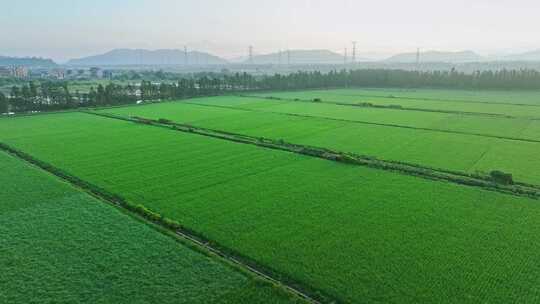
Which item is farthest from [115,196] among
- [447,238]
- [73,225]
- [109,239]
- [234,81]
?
[234,81]

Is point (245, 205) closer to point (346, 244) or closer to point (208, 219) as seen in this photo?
point (208, 219)

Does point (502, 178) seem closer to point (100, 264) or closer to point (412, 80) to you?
point (100, 264)

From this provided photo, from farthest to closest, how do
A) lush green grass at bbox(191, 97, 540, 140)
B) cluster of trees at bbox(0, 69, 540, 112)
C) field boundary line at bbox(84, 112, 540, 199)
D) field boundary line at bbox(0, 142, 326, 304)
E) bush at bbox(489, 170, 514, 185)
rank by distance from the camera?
cluster of trees at bbox(0, 69, 540, 112), lush green grass at bbox(191, 97, 540, 140), bush at bbox(489, 170, 514, 185), field boundary line at bbox(84, 112, 540, 199), field boundary line at bbox(0, 142, 326, 304)

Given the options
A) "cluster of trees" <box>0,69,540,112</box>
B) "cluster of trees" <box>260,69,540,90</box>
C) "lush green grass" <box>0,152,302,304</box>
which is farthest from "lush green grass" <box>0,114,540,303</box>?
"cluster of trees" <box>260,69,540,90</box>

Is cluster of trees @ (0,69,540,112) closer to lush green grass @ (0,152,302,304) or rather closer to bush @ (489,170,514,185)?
lush green grass @ (0,152,302,304)

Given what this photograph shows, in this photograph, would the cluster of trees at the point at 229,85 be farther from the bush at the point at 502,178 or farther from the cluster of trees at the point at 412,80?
the bush at the point at 502,178

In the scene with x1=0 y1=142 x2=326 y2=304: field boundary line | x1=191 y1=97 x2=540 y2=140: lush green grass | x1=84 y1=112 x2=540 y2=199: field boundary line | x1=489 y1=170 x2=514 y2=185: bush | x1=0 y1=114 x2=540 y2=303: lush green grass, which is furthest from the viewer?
x1=191 y1=97 x2=540 y2=140: lush green grass

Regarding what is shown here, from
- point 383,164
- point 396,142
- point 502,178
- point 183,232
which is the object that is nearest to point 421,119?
point 396,142
